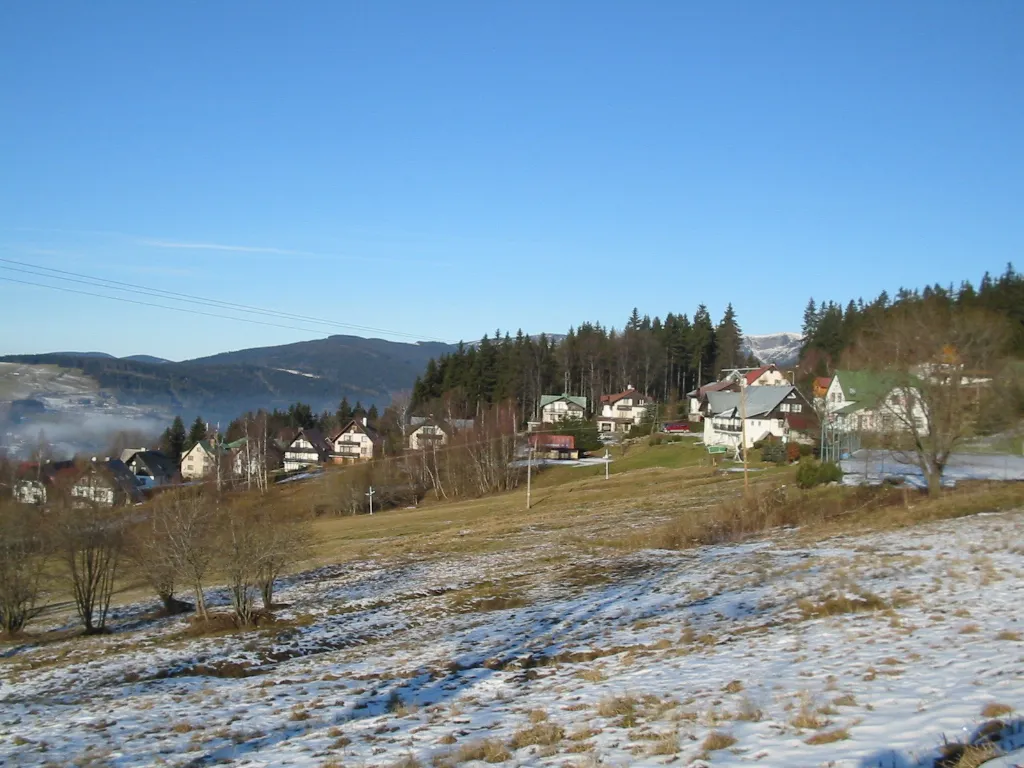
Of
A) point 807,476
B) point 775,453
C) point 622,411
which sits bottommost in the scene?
point 775,453

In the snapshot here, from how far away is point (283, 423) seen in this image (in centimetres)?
13025

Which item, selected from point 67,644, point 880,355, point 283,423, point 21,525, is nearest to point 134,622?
point 67,644

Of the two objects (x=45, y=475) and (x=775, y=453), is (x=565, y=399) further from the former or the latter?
(x=45, y=475)

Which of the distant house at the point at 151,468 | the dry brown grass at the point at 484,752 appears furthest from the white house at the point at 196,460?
the dry brown grass at the point at 484,752

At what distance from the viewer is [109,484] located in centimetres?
8650

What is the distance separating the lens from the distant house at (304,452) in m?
114

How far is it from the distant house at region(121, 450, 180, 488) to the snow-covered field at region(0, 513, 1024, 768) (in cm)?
9373

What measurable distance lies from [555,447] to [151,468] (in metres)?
61.2

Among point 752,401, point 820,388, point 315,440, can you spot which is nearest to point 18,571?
point 752,401

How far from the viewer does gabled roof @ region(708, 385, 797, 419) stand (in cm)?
8181

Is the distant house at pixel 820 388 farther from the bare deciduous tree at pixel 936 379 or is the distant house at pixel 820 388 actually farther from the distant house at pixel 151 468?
the distant house at pixel 151 468

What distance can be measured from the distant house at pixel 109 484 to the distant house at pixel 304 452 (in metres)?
21.7

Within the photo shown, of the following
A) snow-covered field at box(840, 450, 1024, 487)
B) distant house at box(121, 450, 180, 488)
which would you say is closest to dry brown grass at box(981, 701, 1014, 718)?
snow-covered field at box(840, 450, 1024, 487)

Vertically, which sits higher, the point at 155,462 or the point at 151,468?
the point at 155,462
